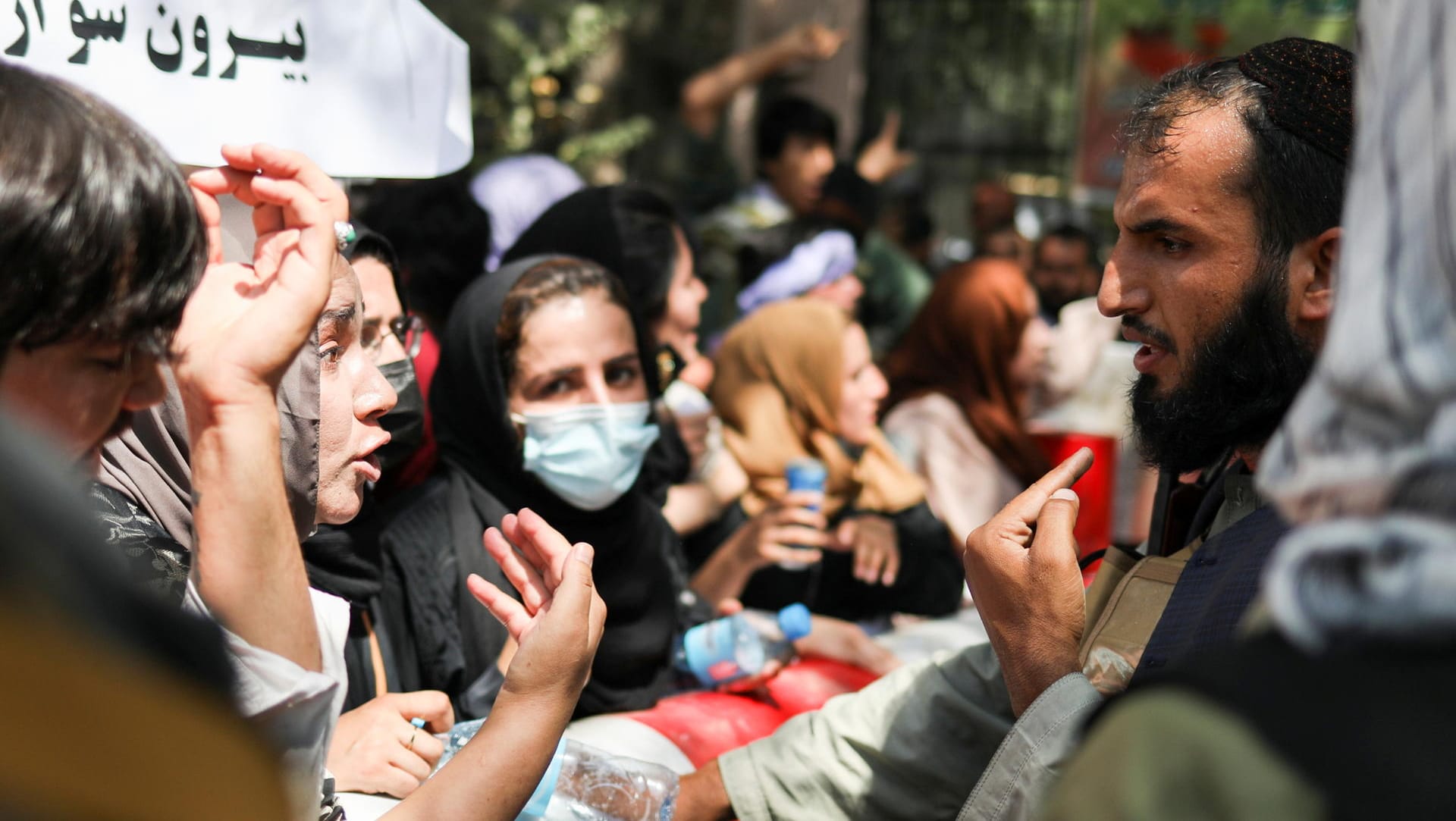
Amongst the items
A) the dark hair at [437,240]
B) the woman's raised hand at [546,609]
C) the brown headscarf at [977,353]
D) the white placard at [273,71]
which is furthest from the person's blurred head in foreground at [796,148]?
the woman's raised hand at [546,609]

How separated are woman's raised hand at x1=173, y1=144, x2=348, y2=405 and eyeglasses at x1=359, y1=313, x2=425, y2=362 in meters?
1.13

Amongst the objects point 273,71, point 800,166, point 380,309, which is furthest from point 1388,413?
point 800,166

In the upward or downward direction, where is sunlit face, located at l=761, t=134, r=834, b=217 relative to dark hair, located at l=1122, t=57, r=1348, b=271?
downward

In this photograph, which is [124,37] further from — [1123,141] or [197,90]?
[1123,141]

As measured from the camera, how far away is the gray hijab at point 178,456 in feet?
5.73

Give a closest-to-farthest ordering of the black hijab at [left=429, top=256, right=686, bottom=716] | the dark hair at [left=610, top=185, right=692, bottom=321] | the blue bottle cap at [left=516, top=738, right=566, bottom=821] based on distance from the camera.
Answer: the blue bottle cap at [left=516, top=738, right=566, bottom=821] < the black hijab at [left=429, top=256, right=686, bottom=716] < the dark hair at [left=610, top=185, right=692, bottom=321]

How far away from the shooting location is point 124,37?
192cm

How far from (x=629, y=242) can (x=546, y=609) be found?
2582 mm

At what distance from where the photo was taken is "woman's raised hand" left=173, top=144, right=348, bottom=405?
124cm

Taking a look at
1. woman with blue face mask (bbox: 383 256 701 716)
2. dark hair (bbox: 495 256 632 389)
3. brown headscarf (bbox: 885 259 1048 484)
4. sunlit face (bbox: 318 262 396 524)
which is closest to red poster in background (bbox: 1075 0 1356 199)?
brown headscarf (bbox: 885 259 1048 484)

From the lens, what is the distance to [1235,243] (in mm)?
1935

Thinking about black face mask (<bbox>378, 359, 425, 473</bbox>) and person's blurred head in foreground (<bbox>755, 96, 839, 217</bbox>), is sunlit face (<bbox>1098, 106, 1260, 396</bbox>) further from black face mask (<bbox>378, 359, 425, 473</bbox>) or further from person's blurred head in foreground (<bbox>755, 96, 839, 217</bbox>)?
person's blurred head in foreground (<bbox>755, 96, 839, 217</bbox>)

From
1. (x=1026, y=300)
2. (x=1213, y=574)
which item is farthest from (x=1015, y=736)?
(x=1026, y=300)

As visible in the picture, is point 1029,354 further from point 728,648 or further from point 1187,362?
point 1187,362
